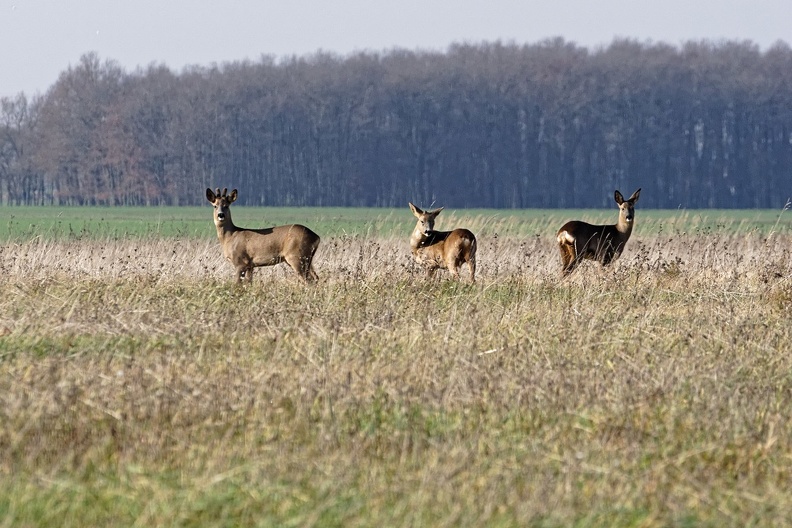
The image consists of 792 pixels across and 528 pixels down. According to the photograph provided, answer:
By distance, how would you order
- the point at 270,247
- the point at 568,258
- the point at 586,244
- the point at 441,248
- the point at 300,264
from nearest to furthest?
the point at 300,264 → the point at 270,247 → the point at 441,248 → the point at 586,244 → the point at 568,258

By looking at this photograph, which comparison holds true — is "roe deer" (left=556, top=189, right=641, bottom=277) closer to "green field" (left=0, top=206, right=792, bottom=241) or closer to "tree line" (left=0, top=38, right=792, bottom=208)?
"green field" (left=0, top=206, right=792, bottom=241)

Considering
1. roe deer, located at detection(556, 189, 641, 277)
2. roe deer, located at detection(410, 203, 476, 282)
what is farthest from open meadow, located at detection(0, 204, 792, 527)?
roe deer, located at detection(556, 189, 641, 277)

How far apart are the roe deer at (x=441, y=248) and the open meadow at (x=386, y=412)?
3462 mm

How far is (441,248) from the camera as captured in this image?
14.8m

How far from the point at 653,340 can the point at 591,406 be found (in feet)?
7.80

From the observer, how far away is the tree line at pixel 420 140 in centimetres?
8725

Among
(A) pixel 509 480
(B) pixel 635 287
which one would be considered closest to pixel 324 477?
(A) pixel 509 480

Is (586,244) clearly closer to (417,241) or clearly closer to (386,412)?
(417,241)

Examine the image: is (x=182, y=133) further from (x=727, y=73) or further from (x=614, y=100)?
(x=727, y=73)

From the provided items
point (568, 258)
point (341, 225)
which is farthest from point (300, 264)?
point (341, 225)

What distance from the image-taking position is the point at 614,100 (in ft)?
308

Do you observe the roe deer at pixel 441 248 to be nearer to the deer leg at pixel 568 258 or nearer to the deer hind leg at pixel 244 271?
the deer leg at pixel 568 258

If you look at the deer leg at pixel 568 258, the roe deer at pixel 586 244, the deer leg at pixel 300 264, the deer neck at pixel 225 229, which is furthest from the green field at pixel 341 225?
the deer leg at pixel 300 264

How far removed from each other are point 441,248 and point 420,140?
258ft
